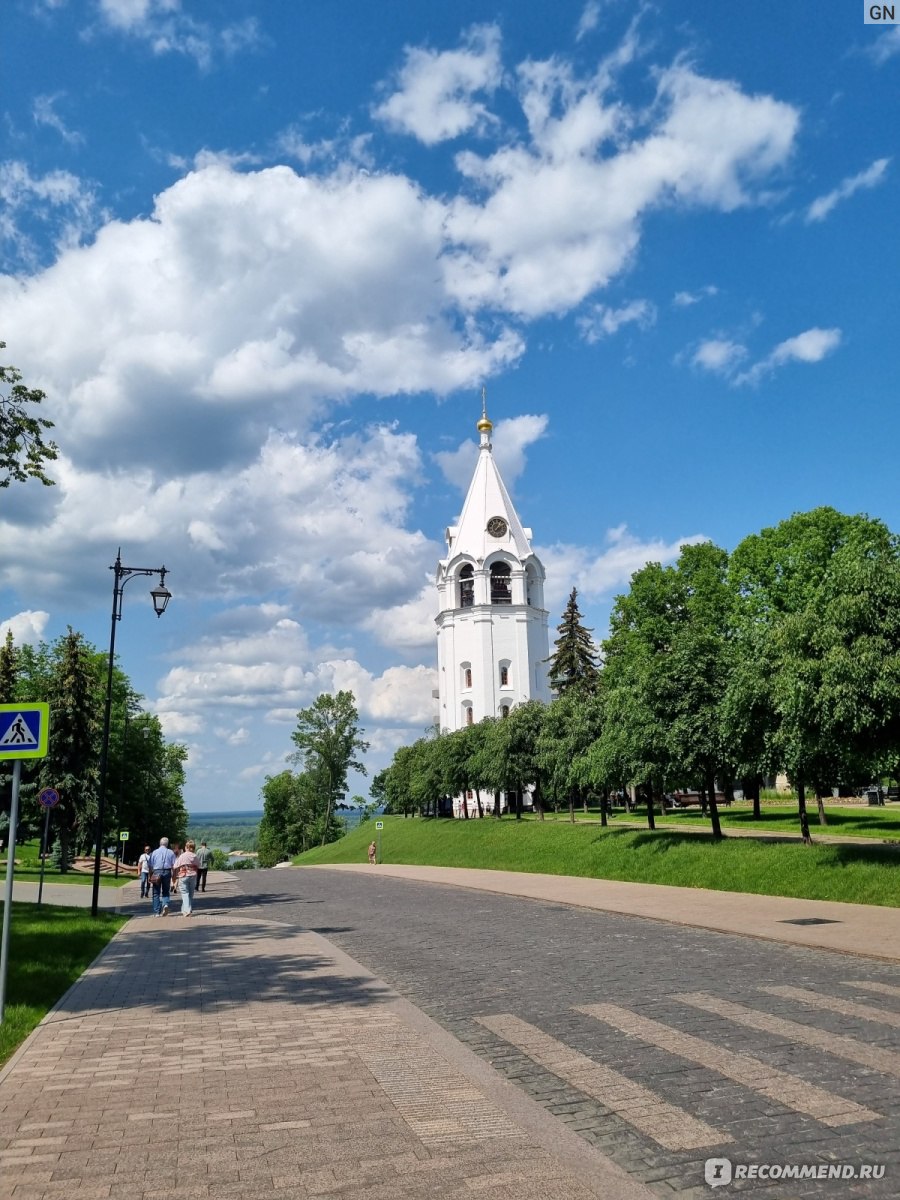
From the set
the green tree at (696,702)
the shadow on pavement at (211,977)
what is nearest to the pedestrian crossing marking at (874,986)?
the shadow on pavement at (211,977)

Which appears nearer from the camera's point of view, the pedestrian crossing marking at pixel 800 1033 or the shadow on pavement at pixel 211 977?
the pedestrian crossing marking at pixel 800 1033

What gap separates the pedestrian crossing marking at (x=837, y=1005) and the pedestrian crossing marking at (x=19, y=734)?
8039 millimetres

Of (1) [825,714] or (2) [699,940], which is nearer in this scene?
(2) [699,940]

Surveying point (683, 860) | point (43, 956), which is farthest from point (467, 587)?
point (43, 956)

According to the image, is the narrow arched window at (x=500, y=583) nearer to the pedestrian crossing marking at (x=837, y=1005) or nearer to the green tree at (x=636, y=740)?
the green tree at (x=636, y=740)

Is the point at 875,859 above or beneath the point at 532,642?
beneath

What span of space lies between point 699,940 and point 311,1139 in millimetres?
10133

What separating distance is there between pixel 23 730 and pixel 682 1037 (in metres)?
6.82

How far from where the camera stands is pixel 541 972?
11742mm

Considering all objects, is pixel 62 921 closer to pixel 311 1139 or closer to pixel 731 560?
pixel 311 1139

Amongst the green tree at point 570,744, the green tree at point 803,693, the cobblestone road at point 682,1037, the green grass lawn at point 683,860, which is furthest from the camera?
the green tree at point 570,744

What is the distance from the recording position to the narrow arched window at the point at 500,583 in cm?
8769

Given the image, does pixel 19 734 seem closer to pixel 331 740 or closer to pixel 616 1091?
pixel 616 1091

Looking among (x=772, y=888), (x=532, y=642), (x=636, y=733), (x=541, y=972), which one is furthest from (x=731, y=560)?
(x=532, y=642)
